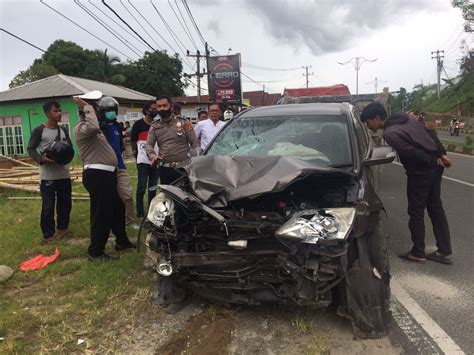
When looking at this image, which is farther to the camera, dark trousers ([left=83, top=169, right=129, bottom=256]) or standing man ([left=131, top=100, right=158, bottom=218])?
standing man ([left=131, top=100, right=158, bottom=218])

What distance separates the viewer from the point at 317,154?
382cm

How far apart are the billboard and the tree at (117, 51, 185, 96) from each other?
19.2 m

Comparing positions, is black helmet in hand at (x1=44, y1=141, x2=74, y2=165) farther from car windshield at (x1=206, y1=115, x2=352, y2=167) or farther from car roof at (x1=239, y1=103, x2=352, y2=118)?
car roof at (x1=239, y1=103, x2=352, y2=118)

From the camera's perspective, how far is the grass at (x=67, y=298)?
305cm

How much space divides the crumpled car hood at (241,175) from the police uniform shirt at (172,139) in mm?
1751

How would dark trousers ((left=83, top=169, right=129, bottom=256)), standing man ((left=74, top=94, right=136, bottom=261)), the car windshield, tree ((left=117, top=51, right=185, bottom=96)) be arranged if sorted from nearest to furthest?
the car windshield < standing man ((left=74, top=94, right=136, bottom=261)) < dark trousers ((left=83, top=169, right=129, bottom=256)) < tree ((left=117, top=51, right=185, bottom=96))

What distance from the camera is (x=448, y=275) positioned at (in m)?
4.17

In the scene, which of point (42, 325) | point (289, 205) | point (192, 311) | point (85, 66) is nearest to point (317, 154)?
point (289, 205)

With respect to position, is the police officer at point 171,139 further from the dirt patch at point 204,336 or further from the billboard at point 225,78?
the billboard at point 225,78

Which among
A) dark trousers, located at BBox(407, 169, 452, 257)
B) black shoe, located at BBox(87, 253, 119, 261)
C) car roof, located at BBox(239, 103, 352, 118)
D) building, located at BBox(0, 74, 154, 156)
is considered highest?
building, located at BBox(0, 74, 154, 156)

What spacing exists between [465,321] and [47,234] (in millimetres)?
4877

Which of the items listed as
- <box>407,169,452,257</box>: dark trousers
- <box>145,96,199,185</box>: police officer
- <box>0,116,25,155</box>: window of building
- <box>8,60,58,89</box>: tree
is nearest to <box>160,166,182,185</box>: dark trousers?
<box>145,96,199,185</box>: police officer

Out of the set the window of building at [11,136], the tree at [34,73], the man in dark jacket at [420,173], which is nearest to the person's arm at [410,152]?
the man in dark jacket at [420,173]

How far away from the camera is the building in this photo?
20766 millimetres
